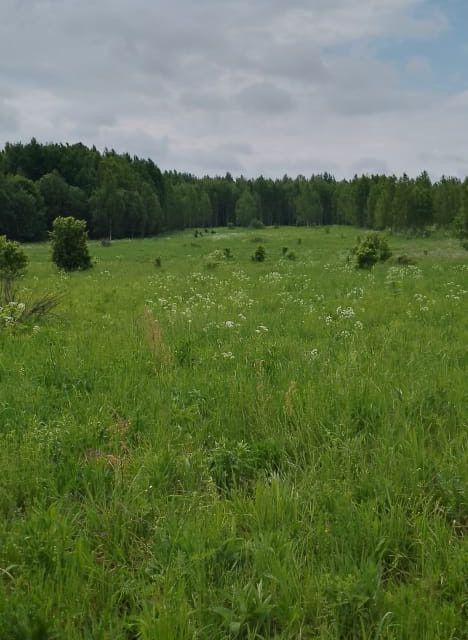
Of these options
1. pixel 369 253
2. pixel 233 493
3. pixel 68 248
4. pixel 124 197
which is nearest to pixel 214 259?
pixel 68 248

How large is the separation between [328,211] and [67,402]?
470ft

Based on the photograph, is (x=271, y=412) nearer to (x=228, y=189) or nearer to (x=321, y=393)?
(x=321, y=393)

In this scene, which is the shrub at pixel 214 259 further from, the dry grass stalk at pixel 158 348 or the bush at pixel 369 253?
the dry grass stalk at pixel 158 348

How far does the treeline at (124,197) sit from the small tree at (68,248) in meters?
43.1

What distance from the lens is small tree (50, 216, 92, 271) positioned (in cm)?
2916

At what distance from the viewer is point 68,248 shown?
29.2 m

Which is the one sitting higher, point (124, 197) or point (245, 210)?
point (245, 210)

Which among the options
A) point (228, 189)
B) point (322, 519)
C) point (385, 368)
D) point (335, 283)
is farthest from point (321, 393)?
point (228, 189)

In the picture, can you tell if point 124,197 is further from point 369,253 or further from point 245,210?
point 369,253

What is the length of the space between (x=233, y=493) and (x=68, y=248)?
28.1 m

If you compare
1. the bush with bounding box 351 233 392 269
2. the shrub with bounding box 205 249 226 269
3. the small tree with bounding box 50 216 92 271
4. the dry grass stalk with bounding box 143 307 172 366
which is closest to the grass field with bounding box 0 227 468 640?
the dry grass stalk with bounding box 143 307 172 366

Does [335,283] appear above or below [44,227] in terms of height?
below

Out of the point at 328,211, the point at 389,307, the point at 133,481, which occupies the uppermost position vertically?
the point at 328,211

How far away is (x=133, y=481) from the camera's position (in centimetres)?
379
